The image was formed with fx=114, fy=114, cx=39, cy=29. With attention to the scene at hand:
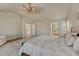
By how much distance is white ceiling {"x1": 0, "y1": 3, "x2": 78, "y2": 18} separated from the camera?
1559 millimetres

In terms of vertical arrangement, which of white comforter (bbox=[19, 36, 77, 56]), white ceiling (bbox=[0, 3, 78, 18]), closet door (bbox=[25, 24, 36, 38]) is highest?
white ceiling (bbox=[0, 3, 78, 18])

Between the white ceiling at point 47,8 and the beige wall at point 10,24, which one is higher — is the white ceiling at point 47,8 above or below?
above

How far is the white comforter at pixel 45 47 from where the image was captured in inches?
61.0

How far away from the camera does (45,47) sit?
5.23ft

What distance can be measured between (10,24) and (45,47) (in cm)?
61

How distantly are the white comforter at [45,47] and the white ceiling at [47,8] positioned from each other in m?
0.36

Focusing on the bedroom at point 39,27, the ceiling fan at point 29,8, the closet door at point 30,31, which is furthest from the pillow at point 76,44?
the ceiling fan at point 29,8

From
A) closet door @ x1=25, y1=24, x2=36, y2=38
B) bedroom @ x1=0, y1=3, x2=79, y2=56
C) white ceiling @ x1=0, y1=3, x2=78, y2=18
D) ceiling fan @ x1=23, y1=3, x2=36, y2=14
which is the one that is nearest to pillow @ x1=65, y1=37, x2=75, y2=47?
bedroom @ x1=0, y1=3, x2=79, y2=56

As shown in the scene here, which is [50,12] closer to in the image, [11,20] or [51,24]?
[51,24]

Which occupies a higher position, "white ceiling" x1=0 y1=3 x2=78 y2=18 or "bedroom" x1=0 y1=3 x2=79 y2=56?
"white ceiling" x1=0 y1=3 x2=78 y2=18

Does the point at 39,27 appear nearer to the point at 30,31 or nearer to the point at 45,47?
the point at 30,31

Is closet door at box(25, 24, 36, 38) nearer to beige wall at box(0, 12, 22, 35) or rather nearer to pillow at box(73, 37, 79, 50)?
beige wall at box(0, 12, 22, 35)

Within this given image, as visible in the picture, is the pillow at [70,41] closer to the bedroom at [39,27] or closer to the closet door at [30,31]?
the bedroom at [39,27]

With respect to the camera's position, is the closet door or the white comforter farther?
the closet door
